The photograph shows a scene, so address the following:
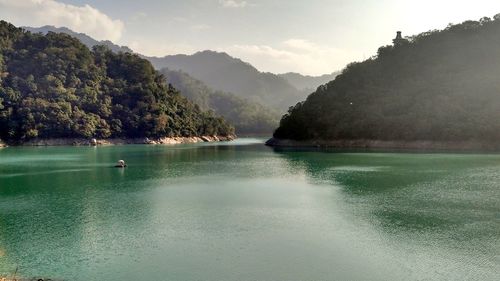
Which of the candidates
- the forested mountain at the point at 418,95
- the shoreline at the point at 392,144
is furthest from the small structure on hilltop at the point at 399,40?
the shoreline at the point at 392,144

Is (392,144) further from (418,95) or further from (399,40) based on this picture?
(399,40)

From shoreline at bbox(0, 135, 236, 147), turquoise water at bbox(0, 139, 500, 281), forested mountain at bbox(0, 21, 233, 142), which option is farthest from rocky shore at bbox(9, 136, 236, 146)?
turquoise water at bbox(0, 139, 500, 281)

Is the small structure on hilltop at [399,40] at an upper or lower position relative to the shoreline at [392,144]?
upper

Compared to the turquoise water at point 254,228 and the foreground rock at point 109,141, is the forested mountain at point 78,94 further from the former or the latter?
the turquoise water at point 254,228

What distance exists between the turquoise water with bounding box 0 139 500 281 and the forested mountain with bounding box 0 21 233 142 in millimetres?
77425

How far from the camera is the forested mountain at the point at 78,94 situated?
11131cm

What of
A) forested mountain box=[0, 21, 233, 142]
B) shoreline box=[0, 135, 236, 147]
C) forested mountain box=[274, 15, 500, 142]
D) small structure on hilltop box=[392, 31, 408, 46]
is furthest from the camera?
small structure on hilltop box=[392, 31, 408, 46]

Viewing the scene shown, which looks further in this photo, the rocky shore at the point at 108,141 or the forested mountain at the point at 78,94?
the forested mountain at the point at 78,94

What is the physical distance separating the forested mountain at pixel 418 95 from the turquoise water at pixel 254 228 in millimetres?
46614

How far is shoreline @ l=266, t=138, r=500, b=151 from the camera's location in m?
78.1

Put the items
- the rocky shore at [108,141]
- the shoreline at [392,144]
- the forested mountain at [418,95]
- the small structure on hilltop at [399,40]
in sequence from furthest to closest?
the small structure on hilltop at [399,40] → the rocky shore at [108,141] → the forested mountain at [418,95] → the shoreline at [392,144]

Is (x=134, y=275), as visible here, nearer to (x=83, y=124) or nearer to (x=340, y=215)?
(x=340, y=215)

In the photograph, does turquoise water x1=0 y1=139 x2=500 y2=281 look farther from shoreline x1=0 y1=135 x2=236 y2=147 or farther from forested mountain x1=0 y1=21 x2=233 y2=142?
forested mountain x1=0 y1=21 x2=233 y2=142

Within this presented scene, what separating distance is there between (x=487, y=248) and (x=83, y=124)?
376 ft
